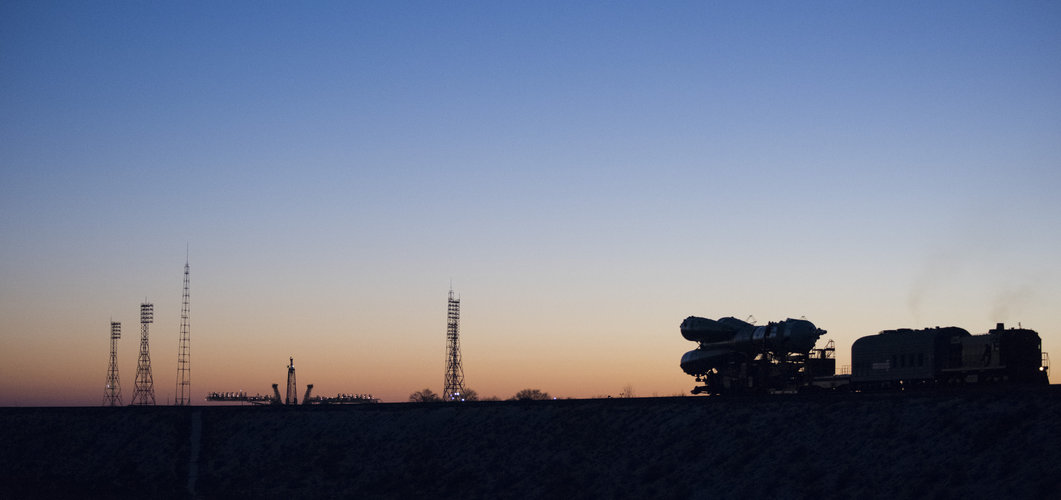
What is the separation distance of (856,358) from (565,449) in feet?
67.6

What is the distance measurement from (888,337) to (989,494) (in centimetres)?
2704

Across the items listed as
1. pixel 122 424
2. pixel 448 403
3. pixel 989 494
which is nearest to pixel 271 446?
pixel 448 403

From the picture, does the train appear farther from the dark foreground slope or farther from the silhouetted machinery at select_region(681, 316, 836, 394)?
the dark foreground slope

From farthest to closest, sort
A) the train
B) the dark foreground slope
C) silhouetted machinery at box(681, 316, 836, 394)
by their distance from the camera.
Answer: silhouetted machinery at box(681, 316, 836, 394), the train, the dark foreground slope

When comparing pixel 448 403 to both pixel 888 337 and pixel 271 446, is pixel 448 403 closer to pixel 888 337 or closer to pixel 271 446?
pixel 271 446

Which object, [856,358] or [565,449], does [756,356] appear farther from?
[565,449]

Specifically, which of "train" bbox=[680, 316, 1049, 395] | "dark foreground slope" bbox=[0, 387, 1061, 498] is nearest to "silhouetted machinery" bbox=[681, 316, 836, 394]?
"train" bbox=[680, 316, 1049, 395]

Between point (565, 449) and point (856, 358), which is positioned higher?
point (856, 358)

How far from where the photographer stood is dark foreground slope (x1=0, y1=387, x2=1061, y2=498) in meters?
32.4

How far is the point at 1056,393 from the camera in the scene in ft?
110

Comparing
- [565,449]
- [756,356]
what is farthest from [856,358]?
[565,449]

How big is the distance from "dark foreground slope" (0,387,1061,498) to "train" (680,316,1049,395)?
767cm

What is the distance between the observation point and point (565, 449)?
1799 inches

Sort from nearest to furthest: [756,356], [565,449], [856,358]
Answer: [565,449], [756,356], [856,358]
